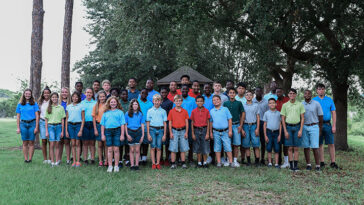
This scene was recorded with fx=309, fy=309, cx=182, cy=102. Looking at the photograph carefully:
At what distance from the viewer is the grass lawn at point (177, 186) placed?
477 centimetres

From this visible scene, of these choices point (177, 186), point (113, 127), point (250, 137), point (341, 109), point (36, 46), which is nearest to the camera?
point (177, 186)

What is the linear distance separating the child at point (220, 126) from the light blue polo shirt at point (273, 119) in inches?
36.0

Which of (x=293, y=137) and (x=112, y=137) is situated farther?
(x=293, y=137)

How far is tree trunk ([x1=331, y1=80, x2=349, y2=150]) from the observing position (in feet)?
39.9

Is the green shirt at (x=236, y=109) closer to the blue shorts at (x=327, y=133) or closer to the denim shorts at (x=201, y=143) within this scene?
the denim shorts at (x=201, y=143)

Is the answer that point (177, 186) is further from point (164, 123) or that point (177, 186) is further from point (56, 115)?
point (56, 115)

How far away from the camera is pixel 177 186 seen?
5582 millimetres

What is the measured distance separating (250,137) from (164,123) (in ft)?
7.05

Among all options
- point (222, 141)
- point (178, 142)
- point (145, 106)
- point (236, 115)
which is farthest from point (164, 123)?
point (236, 115)

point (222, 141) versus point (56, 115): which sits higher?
point (56, 115)

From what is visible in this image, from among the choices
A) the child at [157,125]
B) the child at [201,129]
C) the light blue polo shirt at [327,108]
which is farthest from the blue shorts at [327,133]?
the child at [157,125]

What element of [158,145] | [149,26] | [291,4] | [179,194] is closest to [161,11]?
[149,26]

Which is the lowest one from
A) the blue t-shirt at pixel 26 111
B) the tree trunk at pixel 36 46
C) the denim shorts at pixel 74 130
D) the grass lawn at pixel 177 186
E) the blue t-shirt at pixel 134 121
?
the grass lawn at pixel 177 186

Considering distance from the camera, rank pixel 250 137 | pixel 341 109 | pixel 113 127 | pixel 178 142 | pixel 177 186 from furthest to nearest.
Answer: pixel 341 109 → pixel 250 137 → pixel 178 142 → pixel 113 127 → pixel 177 186
